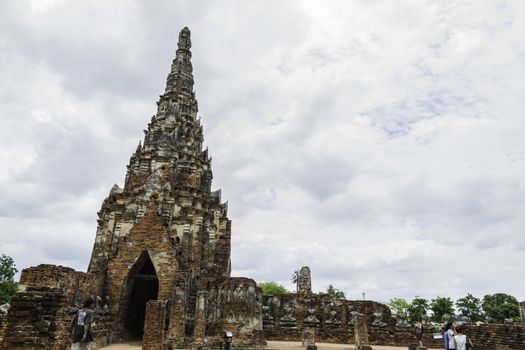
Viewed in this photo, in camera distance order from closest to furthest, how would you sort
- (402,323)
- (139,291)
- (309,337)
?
(309,337)
(402,323)
(139,291)

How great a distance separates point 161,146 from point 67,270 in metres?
12.6

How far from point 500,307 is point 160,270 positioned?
→ 3974 cm

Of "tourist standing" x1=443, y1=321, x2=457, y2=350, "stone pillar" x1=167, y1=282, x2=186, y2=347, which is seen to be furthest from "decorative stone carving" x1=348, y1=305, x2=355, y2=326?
"tourist standing" x1=443, y1=321, x2=457, y2=350

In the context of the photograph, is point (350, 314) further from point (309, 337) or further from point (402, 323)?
point (309, 337)

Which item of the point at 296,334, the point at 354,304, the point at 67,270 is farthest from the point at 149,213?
the point at 354,304

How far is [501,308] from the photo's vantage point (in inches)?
1626

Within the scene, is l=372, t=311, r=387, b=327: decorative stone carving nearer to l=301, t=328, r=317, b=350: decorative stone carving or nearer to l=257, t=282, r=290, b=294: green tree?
l=301, t=328, r=317, b=350: decorative stone carving

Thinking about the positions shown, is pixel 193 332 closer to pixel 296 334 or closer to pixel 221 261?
pixel 296 334

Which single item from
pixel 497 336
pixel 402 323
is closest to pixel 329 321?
pixel 402 323

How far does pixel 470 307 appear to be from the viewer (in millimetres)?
45219

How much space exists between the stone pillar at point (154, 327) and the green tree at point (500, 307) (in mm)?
38078

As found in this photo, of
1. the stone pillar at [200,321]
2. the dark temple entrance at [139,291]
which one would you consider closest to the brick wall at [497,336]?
the stone pillar at [200,321]

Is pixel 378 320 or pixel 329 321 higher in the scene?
pixel 378 320

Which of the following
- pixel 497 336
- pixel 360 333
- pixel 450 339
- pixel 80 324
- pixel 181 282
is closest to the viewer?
pixel 450 339
